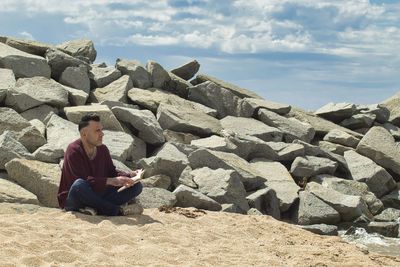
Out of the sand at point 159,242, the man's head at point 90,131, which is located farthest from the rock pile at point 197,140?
the man's head at point 90,131

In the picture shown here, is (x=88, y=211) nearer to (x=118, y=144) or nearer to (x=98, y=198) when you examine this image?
(x=98, y=198)

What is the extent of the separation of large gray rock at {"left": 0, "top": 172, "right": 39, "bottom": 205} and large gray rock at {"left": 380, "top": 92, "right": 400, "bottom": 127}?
48.7ft

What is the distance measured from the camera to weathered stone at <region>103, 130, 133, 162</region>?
10.6 m

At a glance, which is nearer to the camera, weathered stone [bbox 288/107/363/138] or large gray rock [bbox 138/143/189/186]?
large gray rock [bbox 138/143/189/186]

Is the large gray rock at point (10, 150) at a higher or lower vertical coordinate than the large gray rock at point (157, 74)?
lower

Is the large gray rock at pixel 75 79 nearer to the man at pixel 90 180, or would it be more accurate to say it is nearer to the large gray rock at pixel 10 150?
the large gray rock at pixel 10 150

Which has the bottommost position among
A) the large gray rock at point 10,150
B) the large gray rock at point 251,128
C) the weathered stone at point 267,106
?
the large gray rock at point 251,128

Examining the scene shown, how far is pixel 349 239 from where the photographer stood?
10430 millimetres

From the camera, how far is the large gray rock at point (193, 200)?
379 inches

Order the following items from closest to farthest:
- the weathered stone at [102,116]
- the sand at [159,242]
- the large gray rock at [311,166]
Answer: the sand at [159,242] → the weathered stone at [102,116] → the large gray rock at [311,166]

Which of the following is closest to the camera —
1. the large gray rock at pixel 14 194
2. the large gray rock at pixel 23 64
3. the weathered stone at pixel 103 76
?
the large gray rock at pixel 14 194

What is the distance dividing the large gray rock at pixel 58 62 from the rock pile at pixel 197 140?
0.11 ft

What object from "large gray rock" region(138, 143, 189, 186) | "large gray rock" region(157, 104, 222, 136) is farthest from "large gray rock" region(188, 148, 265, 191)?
"large gray rock" region(157, 104, 222, 136)

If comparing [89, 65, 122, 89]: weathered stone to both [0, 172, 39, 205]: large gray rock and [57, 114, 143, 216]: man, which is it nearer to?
[0, 172, 39, 205]: large gray rock
